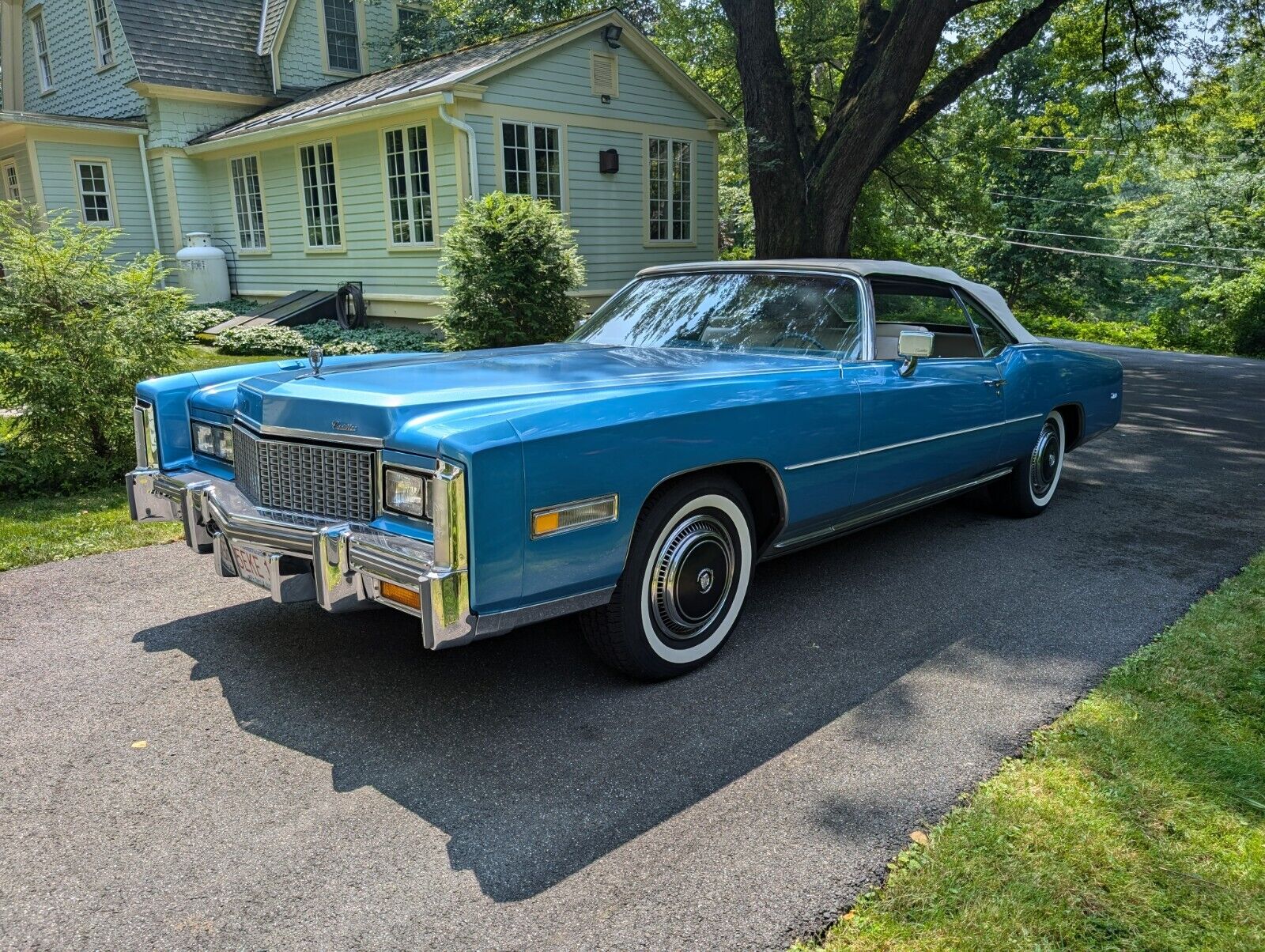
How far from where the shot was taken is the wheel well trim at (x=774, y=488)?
308 cm

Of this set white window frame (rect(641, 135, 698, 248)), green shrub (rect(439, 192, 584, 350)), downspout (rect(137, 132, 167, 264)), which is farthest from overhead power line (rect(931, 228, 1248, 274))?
green shrub (rect(439, 192, 584, 350))

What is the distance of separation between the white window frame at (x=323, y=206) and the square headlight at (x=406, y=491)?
13.1 m

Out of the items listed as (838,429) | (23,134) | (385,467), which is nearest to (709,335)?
(838,429)

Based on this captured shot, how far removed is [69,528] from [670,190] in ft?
40.3

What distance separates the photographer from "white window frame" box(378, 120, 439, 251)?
1282 cm

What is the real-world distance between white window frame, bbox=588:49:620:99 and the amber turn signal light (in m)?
13.0

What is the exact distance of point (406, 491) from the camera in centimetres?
284

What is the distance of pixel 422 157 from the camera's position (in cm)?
1320

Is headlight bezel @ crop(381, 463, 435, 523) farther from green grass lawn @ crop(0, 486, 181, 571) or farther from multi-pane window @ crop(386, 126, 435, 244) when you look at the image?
multi-pane window @ crop(386, 126, 435, 244)

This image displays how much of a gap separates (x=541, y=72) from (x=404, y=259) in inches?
133

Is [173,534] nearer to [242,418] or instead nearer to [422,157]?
[242,418]

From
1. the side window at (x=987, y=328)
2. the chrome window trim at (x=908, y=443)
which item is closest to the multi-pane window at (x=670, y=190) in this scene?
the side window at (x=987, y=328)

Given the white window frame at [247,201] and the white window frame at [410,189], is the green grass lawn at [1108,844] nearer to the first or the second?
the white window frame at [410,189]

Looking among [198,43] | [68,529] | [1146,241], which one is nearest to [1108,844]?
[68,529]
